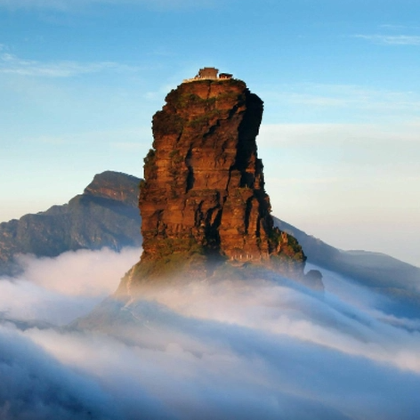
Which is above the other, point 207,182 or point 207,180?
point 207,180

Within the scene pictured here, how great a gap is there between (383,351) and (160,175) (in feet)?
130

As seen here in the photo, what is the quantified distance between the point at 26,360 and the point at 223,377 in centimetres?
2677

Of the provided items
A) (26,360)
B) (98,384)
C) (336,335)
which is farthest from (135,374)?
(336,335)

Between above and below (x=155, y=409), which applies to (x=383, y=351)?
above

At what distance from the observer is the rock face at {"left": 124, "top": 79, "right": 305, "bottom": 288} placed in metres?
165

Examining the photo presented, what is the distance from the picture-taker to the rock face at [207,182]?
165375 millimetres

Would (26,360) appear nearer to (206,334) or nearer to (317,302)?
(206,334)

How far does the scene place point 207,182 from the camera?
168 meters

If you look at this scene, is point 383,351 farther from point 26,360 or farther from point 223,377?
point 26,360

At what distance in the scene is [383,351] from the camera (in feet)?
544

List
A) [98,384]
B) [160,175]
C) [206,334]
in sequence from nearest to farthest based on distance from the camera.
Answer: [98,384] → [206,334] → [160,175]

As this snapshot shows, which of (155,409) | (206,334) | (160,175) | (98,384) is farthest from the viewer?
(160,175)

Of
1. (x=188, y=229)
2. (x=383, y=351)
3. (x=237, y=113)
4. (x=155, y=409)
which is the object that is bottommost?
(x=155, y=409)

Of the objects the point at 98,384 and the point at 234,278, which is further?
the point at 234,278
